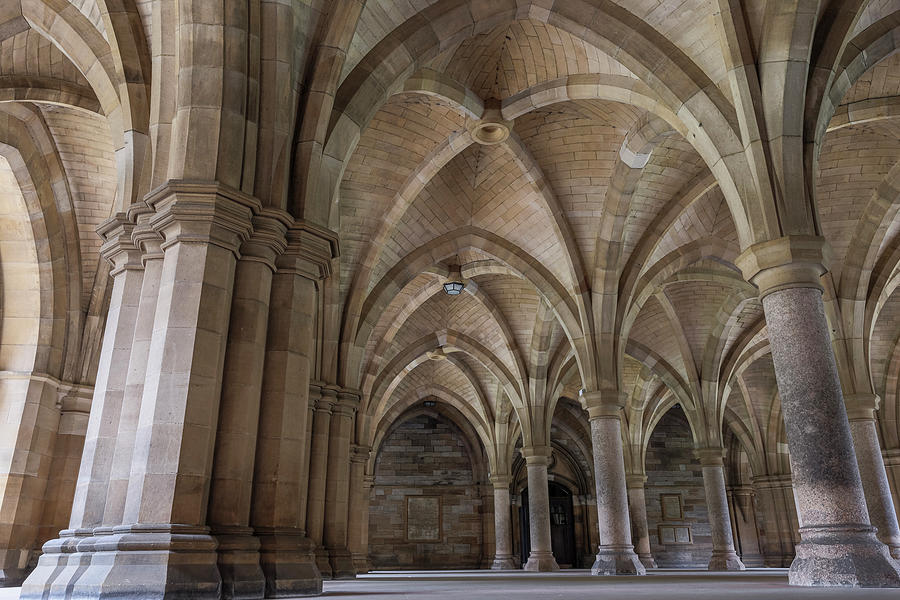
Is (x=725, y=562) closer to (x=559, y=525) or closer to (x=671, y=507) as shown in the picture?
(x=671, y=507)

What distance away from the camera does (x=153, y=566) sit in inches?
188

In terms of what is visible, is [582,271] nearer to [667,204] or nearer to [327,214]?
[667,204]

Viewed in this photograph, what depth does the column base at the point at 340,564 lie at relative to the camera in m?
12.3

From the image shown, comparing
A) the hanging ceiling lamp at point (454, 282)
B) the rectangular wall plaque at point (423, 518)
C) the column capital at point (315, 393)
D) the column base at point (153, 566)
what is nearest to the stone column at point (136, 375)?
the column base at point (153, 566)

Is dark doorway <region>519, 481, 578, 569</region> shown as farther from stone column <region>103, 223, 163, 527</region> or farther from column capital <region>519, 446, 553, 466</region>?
stone column <region>103, 223, 163, 527</region>

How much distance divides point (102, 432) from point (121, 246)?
1.76 m

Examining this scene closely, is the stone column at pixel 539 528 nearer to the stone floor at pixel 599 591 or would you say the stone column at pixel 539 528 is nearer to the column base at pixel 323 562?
the column base at pixel 323 562

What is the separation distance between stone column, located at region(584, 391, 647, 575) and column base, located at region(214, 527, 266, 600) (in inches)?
359

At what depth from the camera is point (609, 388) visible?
1367 centimetres

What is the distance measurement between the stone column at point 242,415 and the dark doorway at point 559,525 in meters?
26.9

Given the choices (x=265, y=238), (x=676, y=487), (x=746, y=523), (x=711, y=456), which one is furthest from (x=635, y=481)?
(x=265, y=238)

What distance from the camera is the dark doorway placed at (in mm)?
30391

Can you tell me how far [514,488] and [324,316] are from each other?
2059 cm

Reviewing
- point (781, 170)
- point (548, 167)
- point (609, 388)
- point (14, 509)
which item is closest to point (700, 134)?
point (781, 170)
